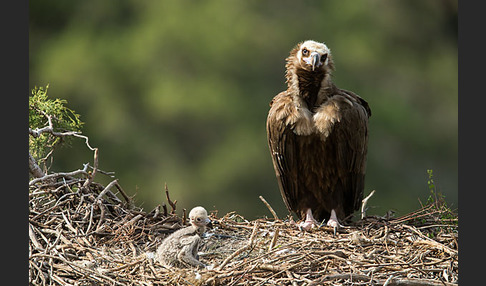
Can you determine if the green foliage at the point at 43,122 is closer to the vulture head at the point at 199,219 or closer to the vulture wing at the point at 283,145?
the vulture head at the point at 199,219

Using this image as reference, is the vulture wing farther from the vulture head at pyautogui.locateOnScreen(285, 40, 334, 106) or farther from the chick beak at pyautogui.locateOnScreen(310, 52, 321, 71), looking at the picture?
the chick beak at pyautogui.locateOnScreen(310, 52, 321, 71)

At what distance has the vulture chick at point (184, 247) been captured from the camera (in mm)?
3535

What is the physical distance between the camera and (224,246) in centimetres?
396

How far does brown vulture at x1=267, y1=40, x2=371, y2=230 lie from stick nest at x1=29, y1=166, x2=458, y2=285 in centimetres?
26

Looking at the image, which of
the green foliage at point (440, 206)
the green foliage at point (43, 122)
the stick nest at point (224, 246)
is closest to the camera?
the stick nest at point (224, 246)

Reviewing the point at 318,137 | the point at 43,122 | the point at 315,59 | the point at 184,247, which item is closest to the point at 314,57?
the point at 315,59

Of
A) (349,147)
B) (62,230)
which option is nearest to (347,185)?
(349,147)

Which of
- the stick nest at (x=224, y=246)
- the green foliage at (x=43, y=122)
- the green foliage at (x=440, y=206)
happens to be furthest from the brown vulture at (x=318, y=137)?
the green foliage at (x=43, y=122)

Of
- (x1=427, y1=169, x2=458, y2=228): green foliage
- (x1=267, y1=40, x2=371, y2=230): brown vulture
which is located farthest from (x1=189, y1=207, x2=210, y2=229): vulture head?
(x1=427, y1=169, x2=458, y2=228): green foliage

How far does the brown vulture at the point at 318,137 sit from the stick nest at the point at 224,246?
0.26 meters

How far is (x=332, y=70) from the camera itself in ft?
14.3

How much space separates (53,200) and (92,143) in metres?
4.24

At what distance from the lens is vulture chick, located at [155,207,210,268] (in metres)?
3.54

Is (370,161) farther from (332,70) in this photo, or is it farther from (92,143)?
(332,70)
